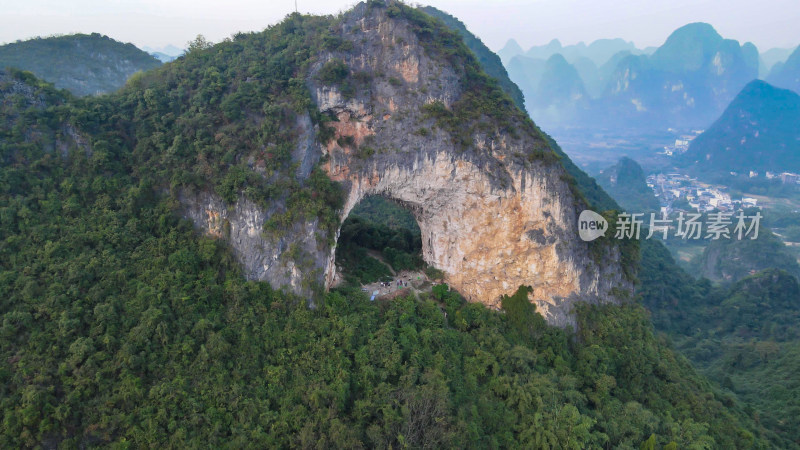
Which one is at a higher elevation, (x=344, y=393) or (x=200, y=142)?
(x=200, y=142)

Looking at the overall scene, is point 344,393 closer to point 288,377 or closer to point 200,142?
point 288,377

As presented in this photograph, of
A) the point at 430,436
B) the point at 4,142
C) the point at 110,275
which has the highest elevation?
the point at 4,142

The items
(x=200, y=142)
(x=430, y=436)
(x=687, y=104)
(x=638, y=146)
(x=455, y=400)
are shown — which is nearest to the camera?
(x=430, y=436)

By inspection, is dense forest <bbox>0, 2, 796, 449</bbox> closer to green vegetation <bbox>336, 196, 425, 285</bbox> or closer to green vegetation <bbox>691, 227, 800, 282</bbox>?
green vegetation <bbox>336, 196, 425, 285</bbox>

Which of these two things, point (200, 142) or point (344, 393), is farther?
point (200, 142)

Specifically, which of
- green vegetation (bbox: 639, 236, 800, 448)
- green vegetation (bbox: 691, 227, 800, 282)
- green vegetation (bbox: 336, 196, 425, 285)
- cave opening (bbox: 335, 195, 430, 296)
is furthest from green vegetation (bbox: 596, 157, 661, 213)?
cave opening (bbox: 335, 195, 430, 296)

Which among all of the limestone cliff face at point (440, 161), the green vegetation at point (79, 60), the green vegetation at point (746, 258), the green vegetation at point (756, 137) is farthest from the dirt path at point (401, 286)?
the green vegetation at point (756, 137)

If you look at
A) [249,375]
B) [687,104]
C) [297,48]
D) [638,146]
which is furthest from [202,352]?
[687,104]

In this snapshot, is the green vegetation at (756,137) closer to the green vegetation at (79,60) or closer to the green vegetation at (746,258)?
the green vegetation at (746,258)
